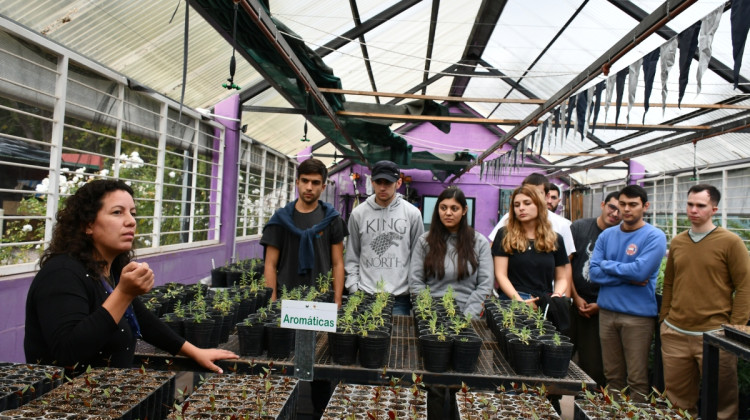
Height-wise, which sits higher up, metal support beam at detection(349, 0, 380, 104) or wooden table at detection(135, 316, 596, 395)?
metal support beam at detection(349, 0, 380, 104)

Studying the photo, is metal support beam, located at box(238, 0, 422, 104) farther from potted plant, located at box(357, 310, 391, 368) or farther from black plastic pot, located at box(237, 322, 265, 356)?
potted plant, located at box(357, 310, 391, 368)

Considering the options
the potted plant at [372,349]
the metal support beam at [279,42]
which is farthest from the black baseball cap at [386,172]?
the potted plant at [372,349]

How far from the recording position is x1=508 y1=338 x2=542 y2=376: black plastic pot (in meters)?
1.95

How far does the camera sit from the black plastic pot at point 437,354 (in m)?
1.92

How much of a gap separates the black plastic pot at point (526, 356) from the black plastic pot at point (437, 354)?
0.85ft

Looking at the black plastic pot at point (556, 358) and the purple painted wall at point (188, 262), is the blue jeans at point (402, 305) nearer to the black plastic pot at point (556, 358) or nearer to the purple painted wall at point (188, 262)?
the black plastic pot at point (556, 358)

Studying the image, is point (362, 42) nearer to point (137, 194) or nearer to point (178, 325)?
point (137, 194)

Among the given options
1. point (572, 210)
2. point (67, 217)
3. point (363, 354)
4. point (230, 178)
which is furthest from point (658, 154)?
point (67, 217)

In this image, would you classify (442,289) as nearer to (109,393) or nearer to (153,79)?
(109,393)

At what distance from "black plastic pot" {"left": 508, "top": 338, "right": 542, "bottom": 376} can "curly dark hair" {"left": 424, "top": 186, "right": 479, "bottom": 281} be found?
104cm

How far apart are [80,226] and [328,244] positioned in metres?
1.73

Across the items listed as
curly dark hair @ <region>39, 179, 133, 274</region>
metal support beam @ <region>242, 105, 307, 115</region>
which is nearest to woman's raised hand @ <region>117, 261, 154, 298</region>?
curly dark hair @ <region>39, 179, 133, 274</region>

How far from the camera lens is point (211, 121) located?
249 inches

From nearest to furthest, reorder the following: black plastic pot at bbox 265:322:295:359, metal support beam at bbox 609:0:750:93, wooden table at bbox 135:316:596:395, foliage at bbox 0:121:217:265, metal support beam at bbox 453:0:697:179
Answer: wooden table at bbox 135:316:596:395
black plastic pot at bbox 265:322:295:359
metal support beam at bbox 453:0:697:179
foliage at bbox 0:121:217:265
metal support beam at bbox 609:0:750:93
